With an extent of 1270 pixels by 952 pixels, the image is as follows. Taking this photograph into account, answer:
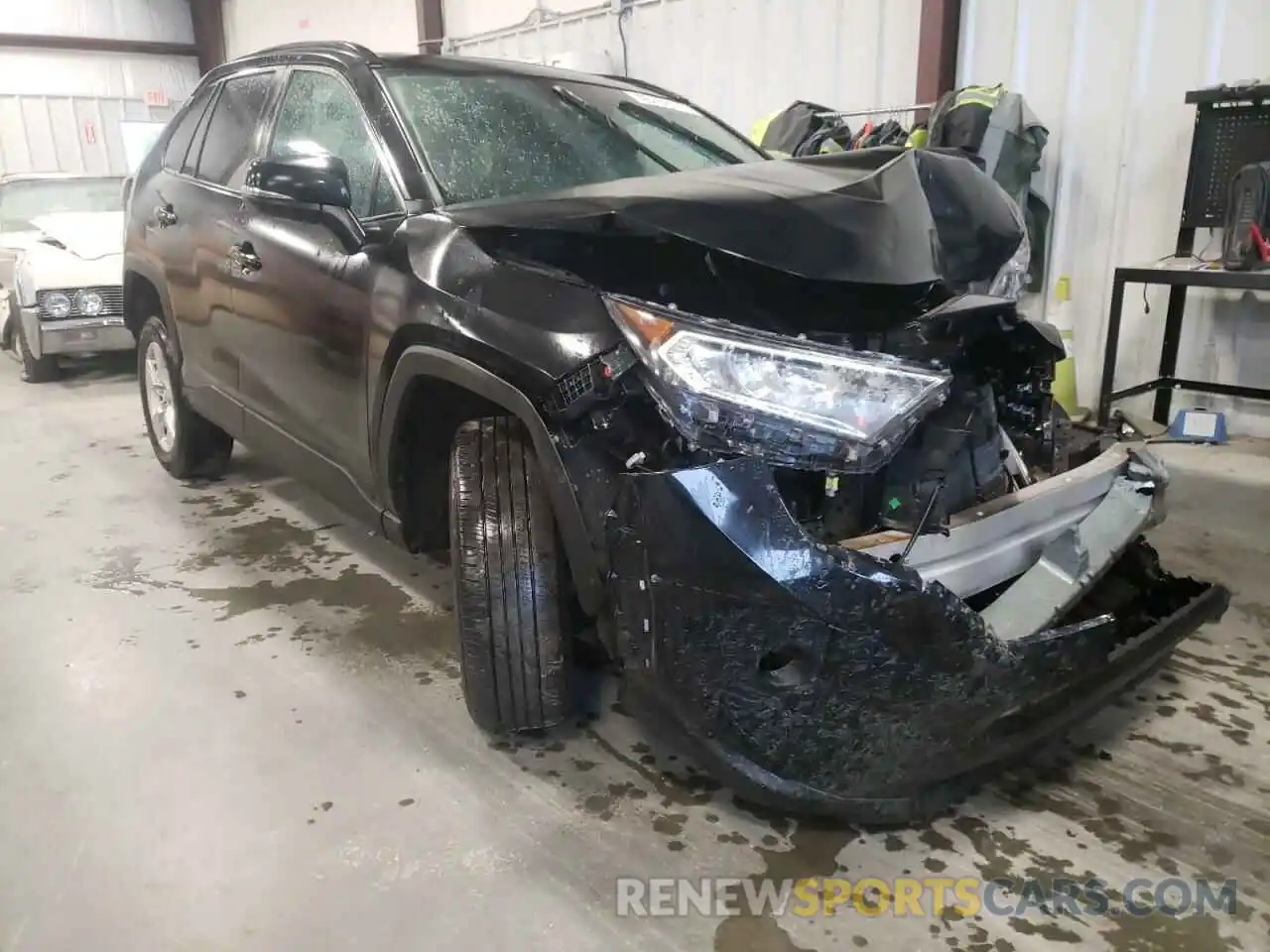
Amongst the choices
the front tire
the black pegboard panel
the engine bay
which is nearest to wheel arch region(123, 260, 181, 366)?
the front tire

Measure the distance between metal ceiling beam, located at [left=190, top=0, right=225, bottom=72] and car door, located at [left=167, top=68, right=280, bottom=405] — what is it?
35.4 feet

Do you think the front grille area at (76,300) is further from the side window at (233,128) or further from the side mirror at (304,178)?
the side mirror at (304,178)

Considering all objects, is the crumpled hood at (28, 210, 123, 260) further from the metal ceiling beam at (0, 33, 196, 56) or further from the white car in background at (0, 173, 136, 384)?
the metal ceiling beam at (0, 33, 196, 56)

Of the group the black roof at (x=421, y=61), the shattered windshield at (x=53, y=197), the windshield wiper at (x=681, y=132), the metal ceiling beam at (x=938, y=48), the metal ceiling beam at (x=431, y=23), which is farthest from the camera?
the metal ceiling beam at (x=431, y=23)

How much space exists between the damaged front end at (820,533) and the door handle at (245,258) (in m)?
1.36

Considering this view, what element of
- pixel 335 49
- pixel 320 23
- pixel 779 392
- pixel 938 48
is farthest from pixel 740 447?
pixel 320 23

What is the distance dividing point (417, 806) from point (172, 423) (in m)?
2.76

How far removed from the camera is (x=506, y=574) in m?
1.94

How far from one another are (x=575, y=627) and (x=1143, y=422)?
11.8 feet

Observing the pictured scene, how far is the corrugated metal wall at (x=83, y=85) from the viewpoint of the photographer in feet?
37.5

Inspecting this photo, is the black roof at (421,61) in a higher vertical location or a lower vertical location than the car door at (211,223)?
higher

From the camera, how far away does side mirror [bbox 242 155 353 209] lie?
219cm

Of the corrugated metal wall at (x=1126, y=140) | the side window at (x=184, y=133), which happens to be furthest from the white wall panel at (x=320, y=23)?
the corrugated metal wall at (x=1126, y=140)

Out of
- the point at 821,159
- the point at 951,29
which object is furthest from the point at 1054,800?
the point at 951,29
